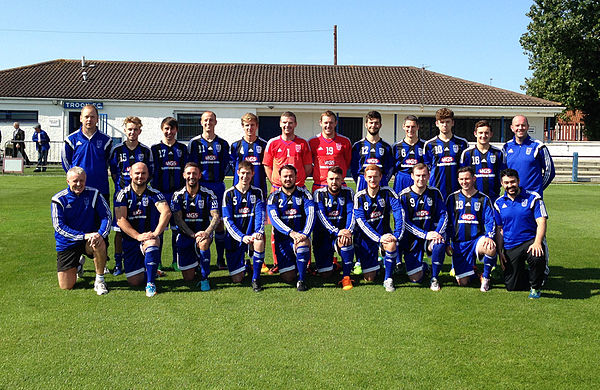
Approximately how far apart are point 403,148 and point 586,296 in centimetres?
246

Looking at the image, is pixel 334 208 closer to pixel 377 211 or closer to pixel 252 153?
pixel 377 211

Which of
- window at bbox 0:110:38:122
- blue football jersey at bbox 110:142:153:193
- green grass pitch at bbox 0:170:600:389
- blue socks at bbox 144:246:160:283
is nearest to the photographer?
green grass pitch at bbox 0:170:600:389

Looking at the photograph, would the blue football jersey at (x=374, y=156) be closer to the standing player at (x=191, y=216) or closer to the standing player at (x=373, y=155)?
the standing player at (x=373, y=155)

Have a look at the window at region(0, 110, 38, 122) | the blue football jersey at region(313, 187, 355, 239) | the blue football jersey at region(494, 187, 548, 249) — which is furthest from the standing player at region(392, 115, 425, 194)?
the window at region(0, 110, 38, 122)

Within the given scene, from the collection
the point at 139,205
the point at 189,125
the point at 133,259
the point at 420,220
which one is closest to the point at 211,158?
the point at 139,205

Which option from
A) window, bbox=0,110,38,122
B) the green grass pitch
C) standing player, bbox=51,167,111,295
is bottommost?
the green grass pitch

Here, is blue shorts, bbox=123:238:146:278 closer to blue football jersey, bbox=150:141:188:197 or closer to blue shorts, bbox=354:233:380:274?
blue football jersey, bbox=150:141:188:197

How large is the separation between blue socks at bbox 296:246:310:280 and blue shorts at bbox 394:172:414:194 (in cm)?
155

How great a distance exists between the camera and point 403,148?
20.7 feet

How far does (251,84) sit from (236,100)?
2597 mm

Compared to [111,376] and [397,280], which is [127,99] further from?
[111,376]

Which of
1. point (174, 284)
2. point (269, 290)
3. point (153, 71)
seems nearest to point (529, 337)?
point (269, 290)

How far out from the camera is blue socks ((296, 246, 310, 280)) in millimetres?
5363

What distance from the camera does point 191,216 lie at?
5754 millimetres
